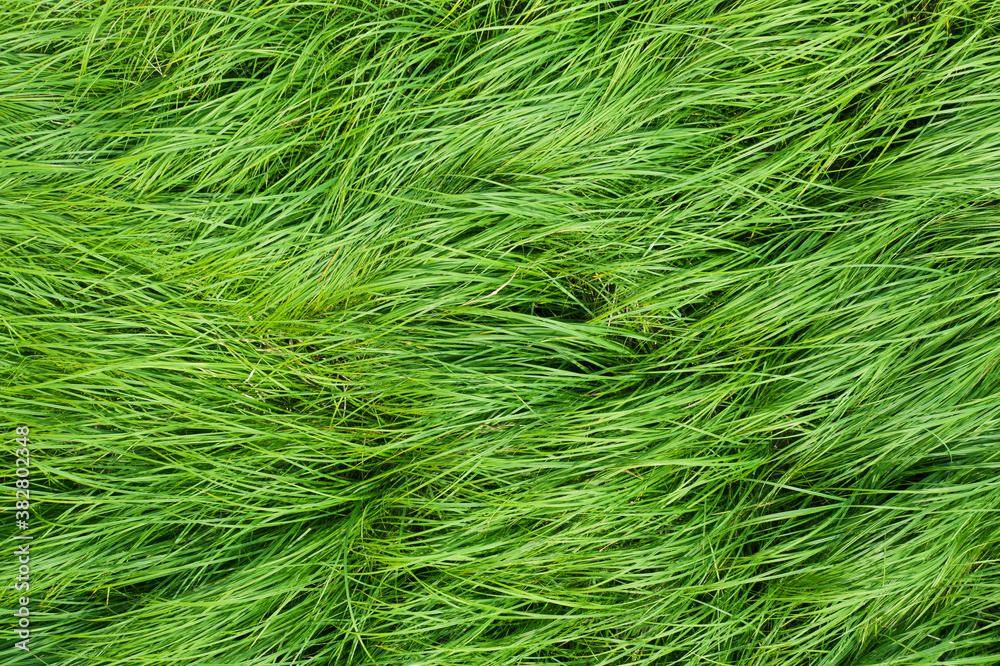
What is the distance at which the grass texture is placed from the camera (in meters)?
1.37

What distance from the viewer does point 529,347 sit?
57.4 inches

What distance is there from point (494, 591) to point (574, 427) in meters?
0.49

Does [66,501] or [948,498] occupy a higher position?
[948,498]

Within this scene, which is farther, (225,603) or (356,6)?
(356,6)

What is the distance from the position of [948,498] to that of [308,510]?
163cm

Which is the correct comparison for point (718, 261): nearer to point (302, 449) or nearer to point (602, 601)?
point (602, 601)

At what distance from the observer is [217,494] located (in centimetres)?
144

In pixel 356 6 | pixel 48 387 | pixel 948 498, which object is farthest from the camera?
pixel 356 6

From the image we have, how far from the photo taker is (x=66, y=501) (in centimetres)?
143

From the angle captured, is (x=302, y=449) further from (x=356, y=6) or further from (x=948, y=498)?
(x=948, y=498)

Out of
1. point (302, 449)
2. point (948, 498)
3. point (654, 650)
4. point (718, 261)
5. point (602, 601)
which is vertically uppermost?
point (718, 261)

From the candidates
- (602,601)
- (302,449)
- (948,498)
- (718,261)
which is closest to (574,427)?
(602,601)

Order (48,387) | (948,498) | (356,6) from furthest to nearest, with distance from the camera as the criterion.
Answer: (356,6)
(48,387)
(948,498)

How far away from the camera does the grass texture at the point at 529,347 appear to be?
1372 mm
